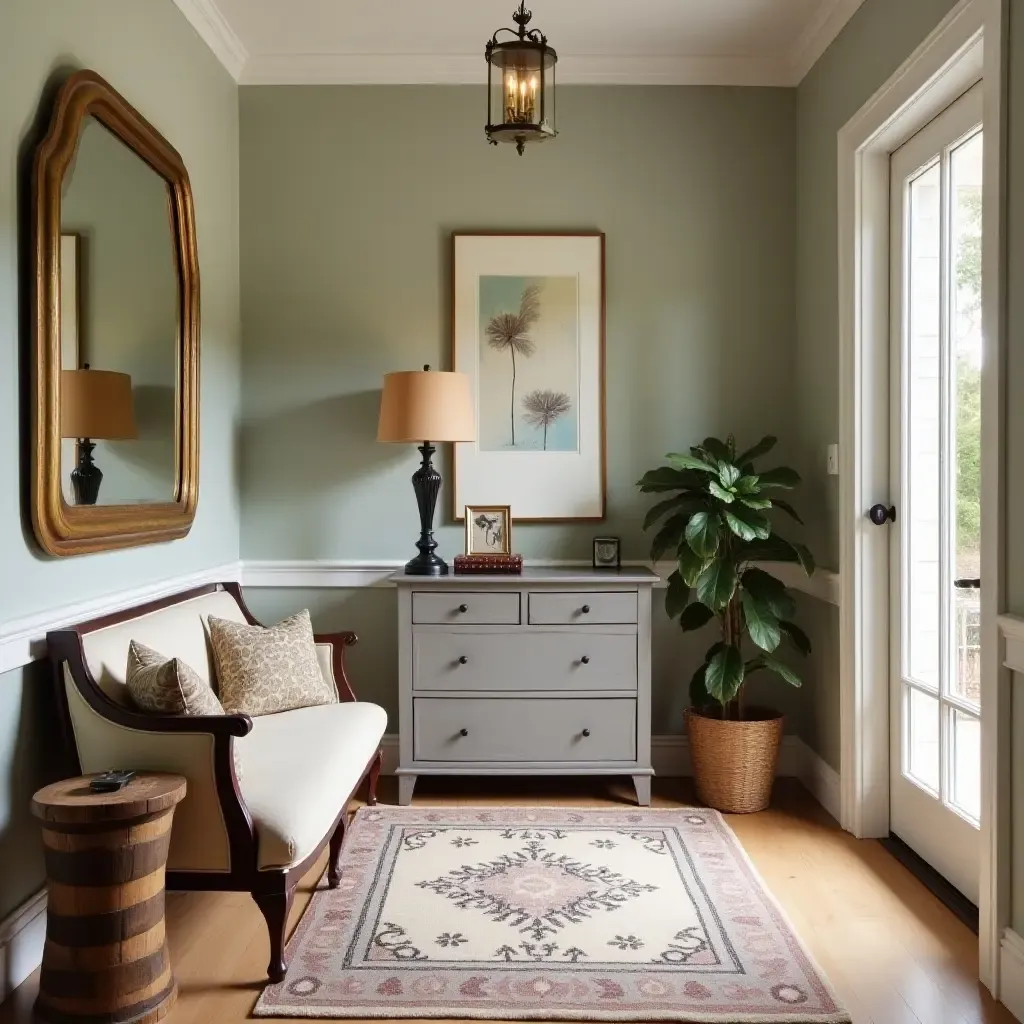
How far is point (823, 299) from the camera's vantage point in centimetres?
348

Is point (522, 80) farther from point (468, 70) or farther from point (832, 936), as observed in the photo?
point (832, 936)

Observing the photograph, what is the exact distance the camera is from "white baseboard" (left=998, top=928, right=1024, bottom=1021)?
204 centimetres

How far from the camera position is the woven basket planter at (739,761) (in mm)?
3350

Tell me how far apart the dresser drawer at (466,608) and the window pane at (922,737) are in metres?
1.35

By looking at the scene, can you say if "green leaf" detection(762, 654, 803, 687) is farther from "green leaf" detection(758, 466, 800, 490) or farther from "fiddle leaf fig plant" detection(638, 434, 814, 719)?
"green leaf" detection(758, 466, 800, 490)

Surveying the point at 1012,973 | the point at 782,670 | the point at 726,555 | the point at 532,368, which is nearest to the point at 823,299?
the point at 726,555

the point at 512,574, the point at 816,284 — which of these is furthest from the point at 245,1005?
the point at 816,284

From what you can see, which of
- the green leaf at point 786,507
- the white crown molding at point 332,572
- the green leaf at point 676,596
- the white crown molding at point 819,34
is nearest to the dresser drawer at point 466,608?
the white crown molding at point 332,572

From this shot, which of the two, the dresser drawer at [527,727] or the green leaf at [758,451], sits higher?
the green leaf at [758,451]

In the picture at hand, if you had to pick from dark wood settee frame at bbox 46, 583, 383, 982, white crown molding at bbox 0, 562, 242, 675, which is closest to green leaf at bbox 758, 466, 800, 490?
dark wood settee frame at bbox 46, 583, 383, 982

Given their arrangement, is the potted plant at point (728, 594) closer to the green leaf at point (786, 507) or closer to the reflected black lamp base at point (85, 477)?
the green leaf at point (786, 507)

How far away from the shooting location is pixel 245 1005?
210cm

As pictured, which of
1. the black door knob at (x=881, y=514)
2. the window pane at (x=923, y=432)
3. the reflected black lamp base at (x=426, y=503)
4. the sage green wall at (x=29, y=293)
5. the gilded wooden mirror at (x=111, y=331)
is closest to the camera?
the sage green wall at (x=29, y=293)

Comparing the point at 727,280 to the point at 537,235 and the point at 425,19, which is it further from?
the point at 425,19
